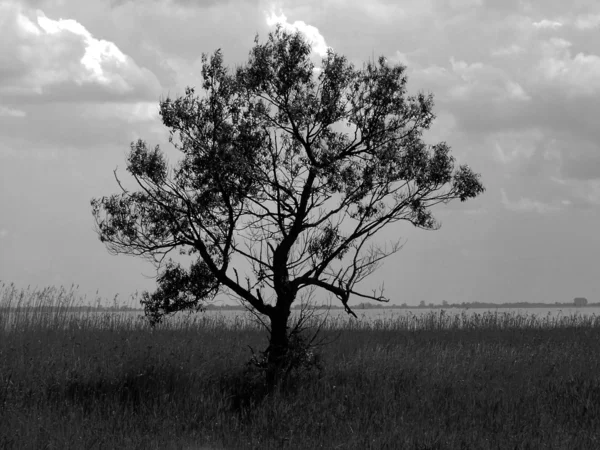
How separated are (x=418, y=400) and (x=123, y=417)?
643cm

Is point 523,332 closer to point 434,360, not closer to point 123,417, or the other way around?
point 434,360

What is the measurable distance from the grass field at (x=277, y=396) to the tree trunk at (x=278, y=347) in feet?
1.34

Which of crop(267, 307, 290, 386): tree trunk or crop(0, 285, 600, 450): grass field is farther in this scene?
crop(267, 307, 290, 386): tree trunk

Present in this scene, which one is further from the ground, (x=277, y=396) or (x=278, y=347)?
(x=278, y=347)

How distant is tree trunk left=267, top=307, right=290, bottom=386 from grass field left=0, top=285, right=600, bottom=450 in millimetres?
409

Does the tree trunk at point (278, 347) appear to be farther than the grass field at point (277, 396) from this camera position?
Yes

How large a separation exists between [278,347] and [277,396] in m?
1.19

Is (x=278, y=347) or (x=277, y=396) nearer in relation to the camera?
(x=277, y=396)

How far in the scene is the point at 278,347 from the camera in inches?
539

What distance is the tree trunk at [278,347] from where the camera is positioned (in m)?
13.6

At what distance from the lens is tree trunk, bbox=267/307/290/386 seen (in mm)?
13609

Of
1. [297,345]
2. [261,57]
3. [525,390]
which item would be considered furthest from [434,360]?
[261,57]

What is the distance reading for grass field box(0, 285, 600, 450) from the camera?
34.4ft

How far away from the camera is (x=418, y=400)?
44.2 ft
